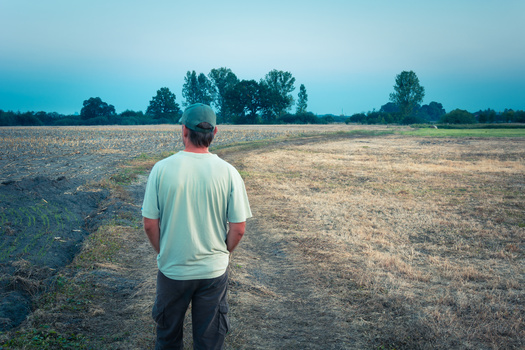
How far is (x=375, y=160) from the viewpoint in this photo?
71.6 ft

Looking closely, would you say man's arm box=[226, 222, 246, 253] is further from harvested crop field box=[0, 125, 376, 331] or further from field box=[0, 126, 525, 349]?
harvested crop field box=[0, 125, 376, 331]

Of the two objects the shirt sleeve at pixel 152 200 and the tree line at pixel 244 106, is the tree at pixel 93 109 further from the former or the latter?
the shirt sleeve at pixel 152 200

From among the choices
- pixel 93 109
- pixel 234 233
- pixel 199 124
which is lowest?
pixel 234 233

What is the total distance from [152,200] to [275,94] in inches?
4140

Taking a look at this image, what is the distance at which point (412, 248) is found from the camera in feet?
22.8

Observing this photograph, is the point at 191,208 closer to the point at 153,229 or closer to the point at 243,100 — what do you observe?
the point at 153,229

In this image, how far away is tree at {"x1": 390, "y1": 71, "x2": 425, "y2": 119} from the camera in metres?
97.4

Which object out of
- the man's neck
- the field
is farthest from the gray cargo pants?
the field

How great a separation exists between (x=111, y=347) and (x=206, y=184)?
7.62 feet

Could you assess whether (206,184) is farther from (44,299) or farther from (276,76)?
(276,76)

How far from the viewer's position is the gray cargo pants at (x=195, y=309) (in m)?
2.47

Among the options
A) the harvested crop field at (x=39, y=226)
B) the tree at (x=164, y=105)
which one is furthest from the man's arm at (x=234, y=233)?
the tree at (x=164, y=105)

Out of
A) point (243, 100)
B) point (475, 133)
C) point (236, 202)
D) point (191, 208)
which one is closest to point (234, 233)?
point (236, 202)

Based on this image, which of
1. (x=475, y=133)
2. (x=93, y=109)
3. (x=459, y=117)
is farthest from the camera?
(x=93, y=109)
